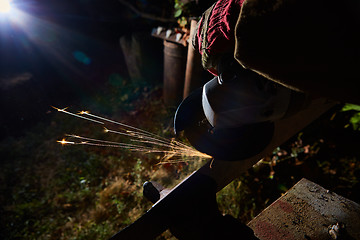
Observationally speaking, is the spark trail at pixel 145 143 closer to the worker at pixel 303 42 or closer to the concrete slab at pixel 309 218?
the concrete slab at pixel 309 218

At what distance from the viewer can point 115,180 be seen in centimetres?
408

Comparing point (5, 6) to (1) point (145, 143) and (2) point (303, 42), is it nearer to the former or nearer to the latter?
(1) point (145, 143)

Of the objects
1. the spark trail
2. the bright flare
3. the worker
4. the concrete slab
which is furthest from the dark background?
the worker

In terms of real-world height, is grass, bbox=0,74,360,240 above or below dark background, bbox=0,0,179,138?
below

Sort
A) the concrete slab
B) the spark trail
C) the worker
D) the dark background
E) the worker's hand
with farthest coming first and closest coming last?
the dark background < the spark trail < the concrete slab < the worker's hand < the worker

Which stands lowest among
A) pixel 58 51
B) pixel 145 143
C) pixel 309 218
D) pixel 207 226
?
pixel 309 218

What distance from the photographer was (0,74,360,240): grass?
3406mm

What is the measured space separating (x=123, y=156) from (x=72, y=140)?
2.02 m

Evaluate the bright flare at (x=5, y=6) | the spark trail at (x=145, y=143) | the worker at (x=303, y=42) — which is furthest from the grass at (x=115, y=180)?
the bright flare at (x=5, y=6)

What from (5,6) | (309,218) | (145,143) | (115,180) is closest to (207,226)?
(309,218)

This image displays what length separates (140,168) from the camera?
4.21 meters

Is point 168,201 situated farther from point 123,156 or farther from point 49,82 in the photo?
point 49,82

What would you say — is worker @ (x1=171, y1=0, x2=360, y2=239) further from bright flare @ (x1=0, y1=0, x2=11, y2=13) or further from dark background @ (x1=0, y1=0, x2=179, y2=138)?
bright flare @ (x1=0, y1=0, x2=11, y2=13)

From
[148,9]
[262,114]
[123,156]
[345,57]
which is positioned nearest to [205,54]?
[262,114]
